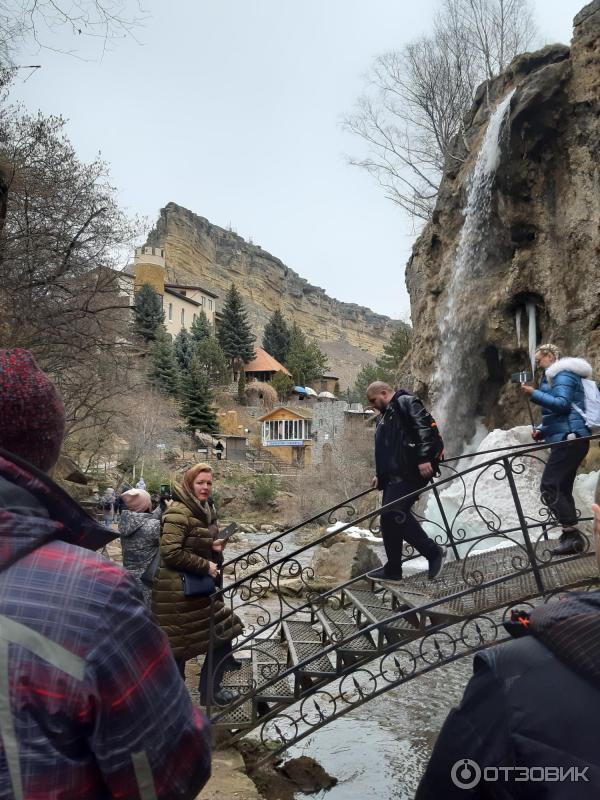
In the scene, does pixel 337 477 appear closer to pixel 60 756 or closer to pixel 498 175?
pixel 498 175

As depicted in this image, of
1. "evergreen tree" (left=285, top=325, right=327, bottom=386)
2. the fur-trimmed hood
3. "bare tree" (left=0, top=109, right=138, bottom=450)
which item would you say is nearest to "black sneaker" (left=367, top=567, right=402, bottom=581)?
the fur-trimmed hood

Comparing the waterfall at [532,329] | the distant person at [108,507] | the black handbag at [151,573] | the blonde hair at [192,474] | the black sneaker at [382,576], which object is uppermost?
the waterfall at [532,329]

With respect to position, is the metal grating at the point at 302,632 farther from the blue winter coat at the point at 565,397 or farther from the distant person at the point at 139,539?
the blue winter coat at the point at 565,397

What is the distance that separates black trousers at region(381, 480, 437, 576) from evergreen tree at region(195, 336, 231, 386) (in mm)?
68627

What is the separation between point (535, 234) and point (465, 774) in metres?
19.6

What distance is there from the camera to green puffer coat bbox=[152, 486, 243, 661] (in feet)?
16.2

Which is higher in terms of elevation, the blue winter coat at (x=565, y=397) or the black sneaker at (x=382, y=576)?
the blue winter coat at (x=565, y=397)

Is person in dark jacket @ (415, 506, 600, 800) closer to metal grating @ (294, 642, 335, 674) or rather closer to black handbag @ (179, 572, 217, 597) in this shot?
metal grating @ (294, 642, 335, 674)

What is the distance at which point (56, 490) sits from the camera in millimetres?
1497

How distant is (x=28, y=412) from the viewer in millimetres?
1597

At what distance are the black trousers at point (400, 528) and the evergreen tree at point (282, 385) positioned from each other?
69.2 meters

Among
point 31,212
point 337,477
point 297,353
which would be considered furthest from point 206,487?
point 297,353

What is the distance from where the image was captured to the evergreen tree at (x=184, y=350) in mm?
69875

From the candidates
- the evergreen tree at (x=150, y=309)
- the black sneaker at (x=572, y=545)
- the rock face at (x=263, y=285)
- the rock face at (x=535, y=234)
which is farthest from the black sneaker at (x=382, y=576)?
the rock face at (x=263, y=285)
